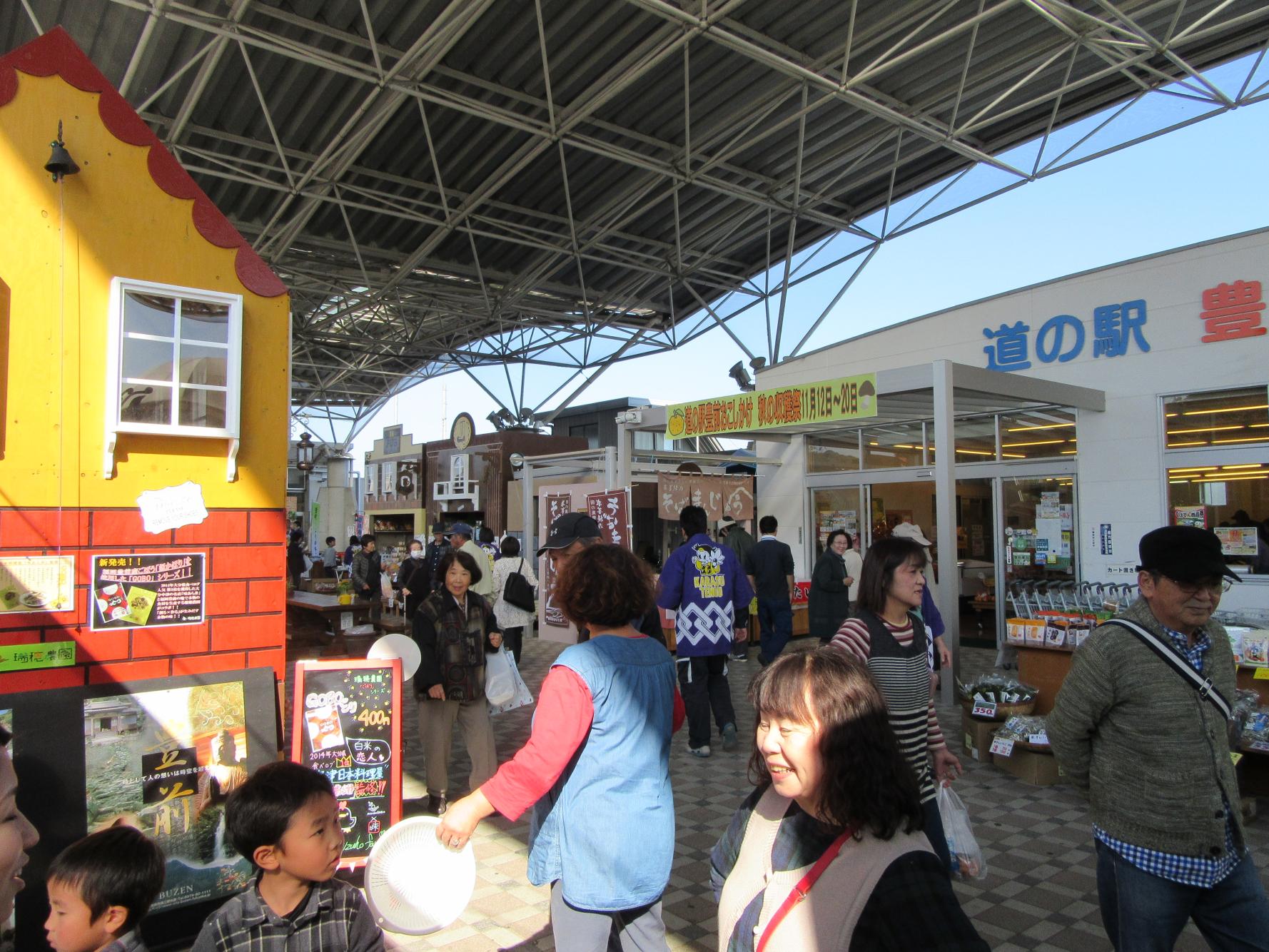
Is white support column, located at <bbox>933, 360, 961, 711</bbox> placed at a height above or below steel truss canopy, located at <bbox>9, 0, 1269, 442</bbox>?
below

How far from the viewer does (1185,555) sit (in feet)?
7.31

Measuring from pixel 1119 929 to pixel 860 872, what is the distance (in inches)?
59.5

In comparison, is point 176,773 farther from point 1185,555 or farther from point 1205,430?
A: point 1205,430

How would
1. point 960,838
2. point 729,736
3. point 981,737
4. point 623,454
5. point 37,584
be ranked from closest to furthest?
point 960,838 → point 37,584 → point 981,737 → point 729,736 → point 623,454

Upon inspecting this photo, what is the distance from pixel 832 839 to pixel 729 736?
5.14m

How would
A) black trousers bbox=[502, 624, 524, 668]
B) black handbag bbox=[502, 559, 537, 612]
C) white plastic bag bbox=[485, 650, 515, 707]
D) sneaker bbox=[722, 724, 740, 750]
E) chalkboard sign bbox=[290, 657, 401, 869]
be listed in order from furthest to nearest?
black trousers bbox=[502, 624, 524, 668] → black handbag bbox=[502, 559, 537, 612] → sneaker bbox=[722, 724, 740, 750] → white plastic bag bbox=[485, 650, 515, 707] → chalkboard sign bbox=[290, 657, 401, 869]

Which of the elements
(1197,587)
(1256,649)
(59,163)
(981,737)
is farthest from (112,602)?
(1256,649)

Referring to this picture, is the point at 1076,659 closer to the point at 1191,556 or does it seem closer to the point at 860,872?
the point at 1191,556

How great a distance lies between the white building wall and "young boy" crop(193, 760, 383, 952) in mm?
8987

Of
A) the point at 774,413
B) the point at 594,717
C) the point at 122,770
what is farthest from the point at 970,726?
the point at 122,770

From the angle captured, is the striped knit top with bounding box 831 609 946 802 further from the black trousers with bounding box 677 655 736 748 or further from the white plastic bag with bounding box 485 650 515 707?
the black trousers with bounding box 677 655 736 748

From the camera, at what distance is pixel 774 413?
838 centimetres

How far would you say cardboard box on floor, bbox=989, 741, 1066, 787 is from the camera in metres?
5.38

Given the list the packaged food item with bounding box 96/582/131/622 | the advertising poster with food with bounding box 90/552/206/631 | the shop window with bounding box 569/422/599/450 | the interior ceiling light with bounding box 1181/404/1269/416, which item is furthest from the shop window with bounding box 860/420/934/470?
the shop window with bounding box 569/422/599/450
